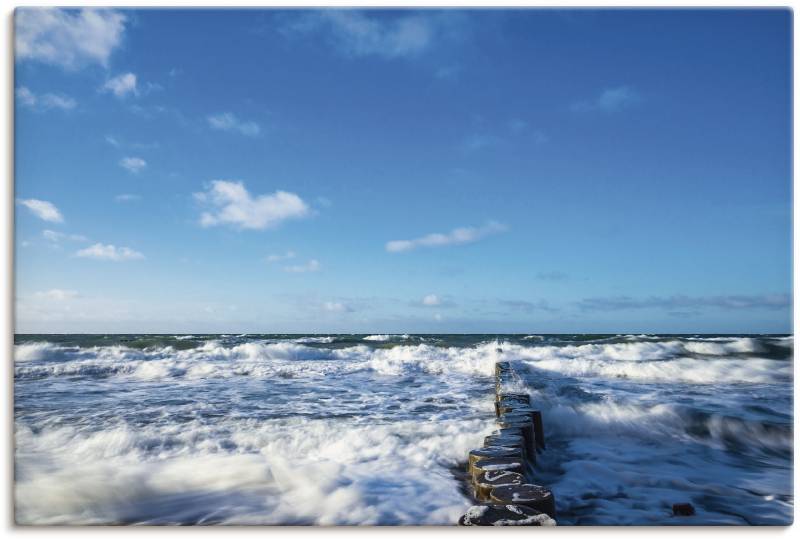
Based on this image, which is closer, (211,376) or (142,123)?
(142,123)

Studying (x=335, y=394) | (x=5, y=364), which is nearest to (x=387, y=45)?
(x=5, y=364)

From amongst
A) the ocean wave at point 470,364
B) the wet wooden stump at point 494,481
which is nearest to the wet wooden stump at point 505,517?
the wet wooden stump at point 494,481

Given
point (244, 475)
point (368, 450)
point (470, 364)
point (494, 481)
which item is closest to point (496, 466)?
point (494, 481)

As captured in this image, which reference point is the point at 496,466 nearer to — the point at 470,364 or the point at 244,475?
the point at 244,475

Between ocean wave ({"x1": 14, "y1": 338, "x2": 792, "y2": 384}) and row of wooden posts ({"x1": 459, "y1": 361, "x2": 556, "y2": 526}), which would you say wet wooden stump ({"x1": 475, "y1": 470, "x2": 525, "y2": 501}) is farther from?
ocean wave ({"x1": 14, "y1": 338, "x2": 792, "y2": 384})

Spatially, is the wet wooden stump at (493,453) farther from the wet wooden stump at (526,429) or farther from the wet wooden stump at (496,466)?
the wet wooden stump at (526,429)

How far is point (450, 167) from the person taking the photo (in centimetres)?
459

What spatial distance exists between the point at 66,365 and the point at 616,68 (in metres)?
10.3

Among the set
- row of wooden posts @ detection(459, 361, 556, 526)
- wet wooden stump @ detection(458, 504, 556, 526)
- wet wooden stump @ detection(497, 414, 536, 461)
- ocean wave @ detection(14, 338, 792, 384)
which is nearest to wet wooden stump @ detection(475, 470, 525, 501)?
row of wooden posts @ detection(459, 361, 556, 526)

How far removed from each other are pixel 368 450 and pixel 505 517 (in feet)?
6.34

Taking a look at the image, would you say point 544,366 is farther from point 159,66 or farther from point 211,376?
point 159,66

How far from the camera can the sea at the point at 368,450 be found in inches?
104

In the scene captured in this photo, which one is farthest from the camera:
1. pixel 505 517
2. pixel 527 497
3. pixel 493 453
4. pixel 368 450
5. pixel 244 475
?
pixel 368 450

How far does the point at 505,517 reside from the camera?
6.20ft
